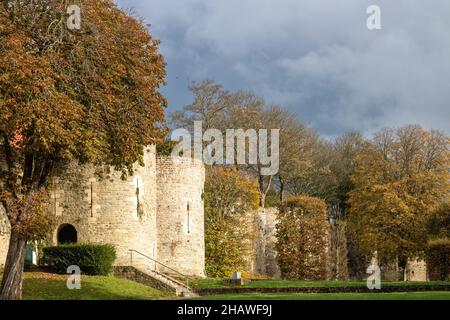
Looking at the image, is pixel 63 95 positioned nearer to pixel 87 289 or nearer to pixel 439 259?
pixel 87 289

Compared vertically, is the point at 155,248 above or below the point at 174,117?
below

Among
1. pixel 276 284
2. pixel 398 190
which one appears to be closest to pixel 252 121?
pixel 398 190

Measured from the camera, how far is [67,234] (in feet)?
125

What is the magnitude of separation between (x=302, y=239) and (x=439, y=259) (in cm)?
1450

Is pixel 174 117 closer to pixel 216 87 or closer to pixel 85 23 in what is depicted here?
pixel 216 87

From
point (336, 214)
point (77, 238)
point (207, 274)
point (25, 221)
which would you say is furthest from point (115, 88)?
point (336, 214)

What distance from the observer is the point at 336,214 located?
244 ft

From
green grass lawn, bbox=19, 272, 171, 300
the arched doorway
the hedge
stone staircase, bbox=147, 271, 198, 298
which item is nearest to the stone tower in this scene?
the arched doorway

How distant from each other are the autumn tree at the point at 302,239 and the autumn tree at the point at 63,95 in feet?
88.1

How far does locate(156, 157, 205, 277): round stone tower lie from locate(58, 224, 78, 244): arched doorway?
20.1 feet

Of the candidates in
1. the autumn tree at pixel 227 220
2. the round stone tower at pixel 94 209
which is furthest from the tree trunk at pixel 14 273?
the autumn tree at pixel 227 220

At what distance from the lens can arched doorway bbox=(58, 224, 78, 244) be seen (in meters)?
37.8

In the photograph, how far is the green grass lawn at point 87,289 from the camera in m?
30.7
